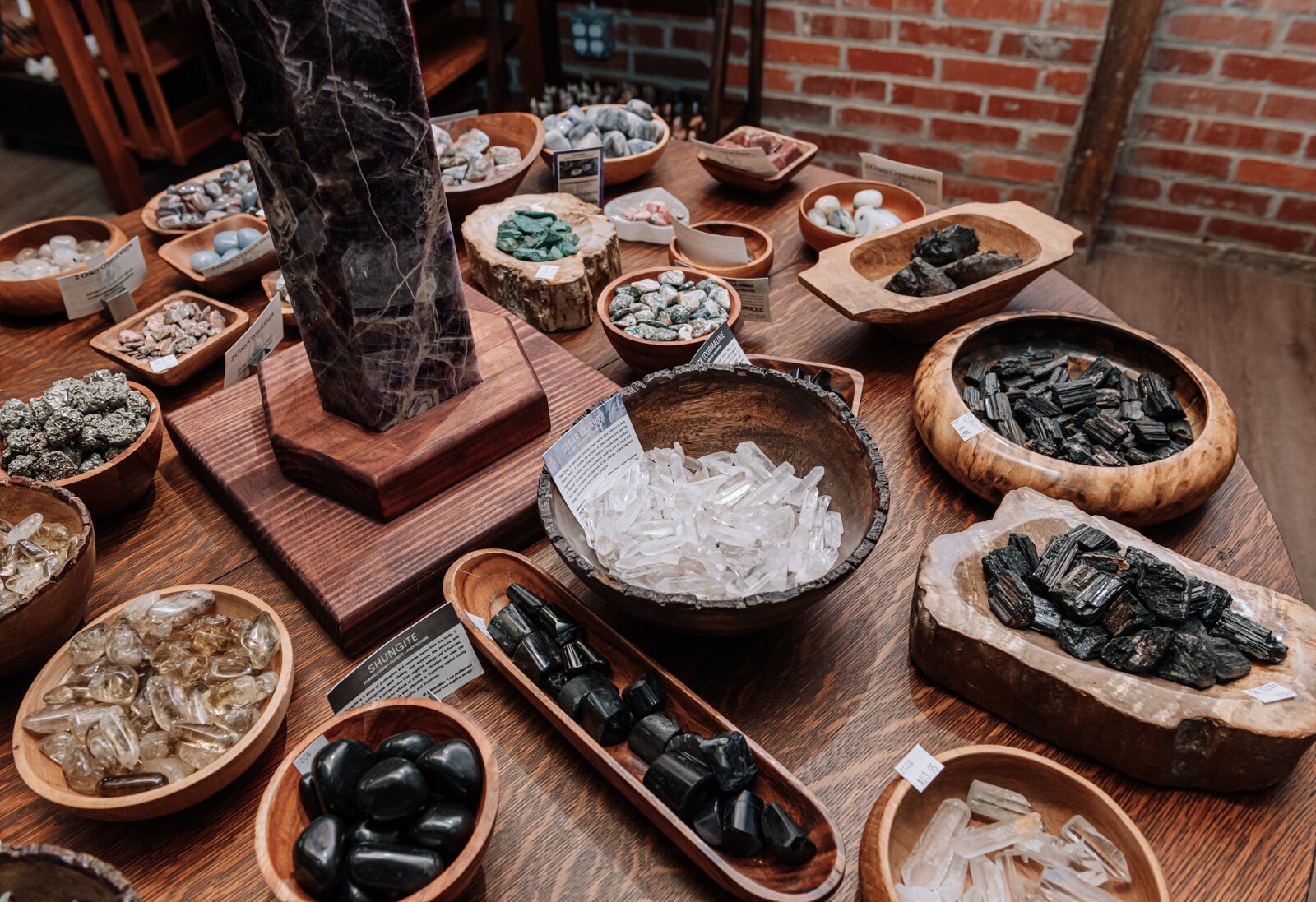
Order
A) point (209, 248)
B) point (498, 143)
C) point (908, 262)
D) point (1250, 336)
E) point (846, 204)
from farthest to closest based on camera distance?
point (1250, 336), point (498, 143), point (846, 204), point (209, 248), point (908, 262)

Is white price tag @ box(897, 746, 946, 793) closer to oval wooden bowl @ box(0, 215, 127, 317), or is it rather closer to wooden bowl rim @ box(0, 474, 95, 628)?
wooden bowl rim @ box(0, 474, 95, 628)

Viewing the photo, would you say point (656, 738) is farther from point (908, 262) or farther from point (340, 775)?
point (908, 262)

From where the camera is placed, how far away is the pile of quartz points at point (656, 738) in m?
0.90

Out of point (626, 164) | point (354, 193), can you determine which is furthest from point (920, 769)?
point (626, 164)

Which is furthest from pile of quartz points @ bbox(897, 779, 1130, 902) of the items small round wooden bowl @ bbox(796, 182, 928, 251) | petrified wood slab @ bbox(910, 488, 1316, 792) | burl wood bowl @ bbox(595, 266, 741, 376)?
small round wooden bowl @ bbox(796, 182, 928, 251)

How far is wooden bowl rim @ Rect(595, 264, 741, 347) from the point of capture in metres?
1.52

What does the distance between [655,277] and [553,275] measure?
0.20 m

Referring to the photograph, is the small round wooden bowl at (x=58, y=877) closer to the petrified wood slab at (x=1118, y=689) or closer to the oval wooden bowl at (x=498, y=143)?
the petrified wood slab at (x=1118, y=689)

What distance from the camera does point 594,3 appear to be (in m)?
3.56

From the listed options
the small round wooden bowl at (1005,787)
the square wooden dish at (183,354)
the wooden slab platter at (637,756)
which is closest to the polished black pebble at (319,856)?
the wooden slab platter at (637,756)

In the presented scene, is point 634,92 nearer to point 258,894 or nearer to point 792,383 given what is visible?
point 792,383

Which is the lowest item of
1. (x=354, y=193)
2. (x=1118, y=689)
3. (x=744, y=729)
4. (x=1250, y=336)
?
(x=1250, y=336)

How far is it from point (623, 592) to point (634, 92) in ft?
9.23

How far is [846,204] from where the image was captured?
208cm
